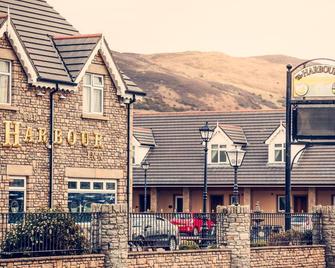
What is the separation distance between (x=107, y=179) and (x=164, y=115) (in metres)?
30.0

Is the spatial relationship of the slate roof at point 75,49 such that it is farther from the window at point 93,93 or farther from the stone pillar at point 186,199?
the stone pillar at point 186,199

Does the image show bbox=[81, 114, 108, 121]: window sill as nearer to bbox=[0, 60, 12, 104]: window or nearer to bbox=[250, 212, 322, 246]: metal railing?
bbox=[0, 60, 12, 104]: window

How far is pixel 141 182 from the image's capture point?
7081 cm

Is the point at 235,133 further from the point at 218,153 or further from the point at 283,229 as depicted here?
the point at 283,229

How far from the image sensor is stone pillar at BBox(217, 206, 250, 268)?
3931cm

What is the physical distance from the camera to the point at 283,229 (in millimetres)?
44688

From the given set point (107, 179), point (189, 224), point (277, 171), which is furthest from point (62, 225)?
point (277, 171)

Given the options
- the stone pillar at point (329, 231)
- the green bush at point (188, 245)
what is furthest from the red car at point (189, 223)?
the stone pillar at point (329, 231)

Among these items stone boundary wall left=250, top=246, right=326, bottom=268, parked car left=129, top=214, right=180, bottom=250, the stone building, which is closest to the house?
the stone building

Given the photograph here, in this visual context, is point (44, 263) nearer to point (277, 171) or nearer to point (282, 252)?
point (282, 252)

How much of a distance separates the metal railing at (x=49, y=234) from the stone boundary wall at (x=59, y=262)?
0.50 m

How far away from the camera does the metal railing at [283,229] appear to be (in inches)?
1654

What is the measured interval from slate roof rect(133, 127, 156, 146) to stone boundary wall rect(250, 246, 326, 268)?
29221 mm

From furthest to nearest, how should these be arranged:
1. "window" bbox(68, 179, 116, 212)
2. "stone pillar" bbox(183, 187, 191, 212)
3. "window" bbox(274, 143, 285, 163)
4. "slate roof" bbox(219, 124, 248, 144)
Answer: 1. "stone pillar" bbox(183, 187, 191, 212)
2. "slate roof" bbox(219, 124, 248, 144)
3. "window" bbox(274, 143, 285, 163)
4. "window" bbox(68, 179, 116, 212)
